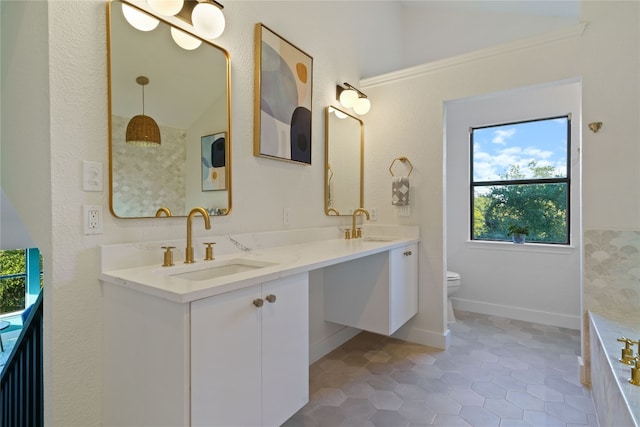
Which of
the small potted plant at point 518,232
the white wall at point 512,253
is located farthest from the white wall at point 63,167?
the small potted plant at point 518,232

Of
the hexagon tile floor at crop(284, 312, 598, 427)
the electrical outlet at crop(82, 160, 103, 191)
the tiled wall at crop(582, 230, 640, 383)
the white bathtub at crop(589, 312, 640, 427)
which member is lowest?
the hexagon tile floor at crop(284, 312, 598, 427)

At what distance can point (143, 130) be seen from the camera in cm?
147

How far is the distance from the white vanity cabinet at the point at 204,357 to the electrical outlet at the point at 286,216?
81 cm

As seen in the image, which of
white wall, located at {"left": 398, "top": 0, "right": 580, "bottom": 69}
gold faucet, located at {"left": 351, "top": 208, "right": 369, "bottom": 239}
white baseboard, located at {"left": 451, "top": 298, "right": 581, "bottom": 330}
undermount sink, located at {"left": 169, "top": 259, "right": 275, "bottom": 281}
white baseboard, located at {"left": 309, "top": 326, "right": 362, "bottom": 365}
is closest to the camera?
undermount sink, located at {"left": 169, "top": 259, "right": 275, "bottom": 281}

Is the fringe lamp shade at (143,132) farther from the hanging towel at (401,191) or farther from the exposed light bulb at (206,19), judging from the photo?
the hanging towel at (401,191)

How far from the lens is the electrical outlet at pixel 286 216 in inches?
88.4

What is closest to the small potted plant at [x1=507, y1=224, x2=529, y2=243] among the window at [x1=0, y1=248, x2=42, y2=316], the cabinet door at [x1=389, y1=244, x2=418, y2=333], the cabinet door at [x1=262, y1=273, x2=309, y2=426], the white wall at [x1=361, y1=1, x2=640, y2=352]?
the white wall at [x1=361, y1=1, x2=640, y2=352]

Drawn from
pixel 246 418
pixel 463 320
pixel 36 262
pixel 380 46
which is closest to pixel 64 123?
pixel 246 418

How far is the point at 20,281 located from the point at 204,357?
206 cm

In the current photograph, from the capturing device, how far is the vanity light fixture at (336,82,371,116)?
274 cm

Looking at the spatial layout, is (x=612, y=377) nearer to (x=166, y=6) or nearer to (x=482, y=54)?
(x=482, y=54)

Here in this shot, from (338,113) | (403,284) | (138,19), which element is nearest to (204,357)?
(138,19)

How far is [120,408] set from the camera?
1.26m

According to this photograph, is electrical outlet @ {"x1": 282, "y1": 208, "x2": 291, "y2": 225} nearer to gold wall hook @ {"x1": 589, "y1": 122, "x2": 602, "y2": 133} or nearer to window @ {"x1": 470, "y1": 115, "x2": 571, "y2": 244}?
gold wall hook @ {"x1": 589, "y1": 122, "x2": 602, "y2": 133}
